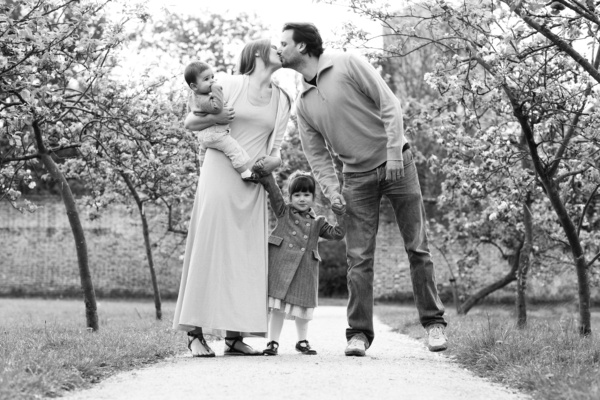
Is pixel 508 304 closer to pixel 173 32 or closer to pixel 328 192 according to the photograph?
pixel 173 32

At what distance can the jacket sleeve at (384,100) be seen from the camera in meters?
5.93

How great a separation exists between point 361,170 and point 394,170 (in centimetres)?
39

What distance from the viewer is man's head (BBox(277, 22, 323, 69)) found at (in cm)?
621

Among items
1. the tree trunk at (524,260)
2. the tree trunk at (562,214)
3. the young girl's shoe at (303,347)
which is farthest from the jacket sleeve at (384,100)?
the tree trunk at (524,260)

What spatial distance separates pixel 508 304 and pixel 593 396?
80.5 feet

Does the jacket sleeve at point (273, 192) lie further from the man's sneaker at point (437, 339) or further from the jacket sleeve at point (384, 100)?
the man's sneaker at point (437, 339)

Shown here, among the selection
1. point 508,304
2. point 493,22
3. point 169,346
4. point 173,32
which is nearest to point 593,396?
point 169,346

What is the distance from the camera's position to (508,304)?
27.7 metres

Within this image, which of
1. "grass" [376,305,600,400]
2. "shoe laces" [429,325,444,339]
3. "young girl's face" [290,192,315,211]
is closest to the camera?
"grass" [376,305,600,400]

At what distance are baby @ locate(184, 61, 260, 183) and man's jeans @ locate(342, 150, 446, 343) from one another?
746mm

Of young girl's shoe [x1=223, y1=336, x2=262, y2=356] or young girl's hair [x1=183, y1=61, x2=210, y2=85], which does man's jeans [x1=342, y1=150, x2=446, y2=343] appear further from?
young girl's hair [x1=183, y1=61, x2=210, y2=85]

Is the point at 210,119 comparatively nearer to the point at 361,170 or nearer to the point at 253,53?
the point at 253,53

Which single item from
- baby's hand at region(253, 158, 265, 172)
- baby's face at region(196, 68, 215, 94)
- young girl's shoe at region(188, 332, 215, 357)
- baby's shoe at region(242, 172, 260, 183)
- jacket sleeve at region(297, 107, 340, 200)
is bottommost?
young girl's shoe at region(188, 332, 215, 357)

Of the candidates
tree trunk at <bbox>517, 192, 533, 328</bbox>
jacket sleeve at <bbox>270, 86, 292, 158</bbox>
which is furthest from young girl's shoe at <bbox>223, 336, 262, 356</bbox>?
tree trunk at <bbox>517, 192, 533, 328</bbox>
